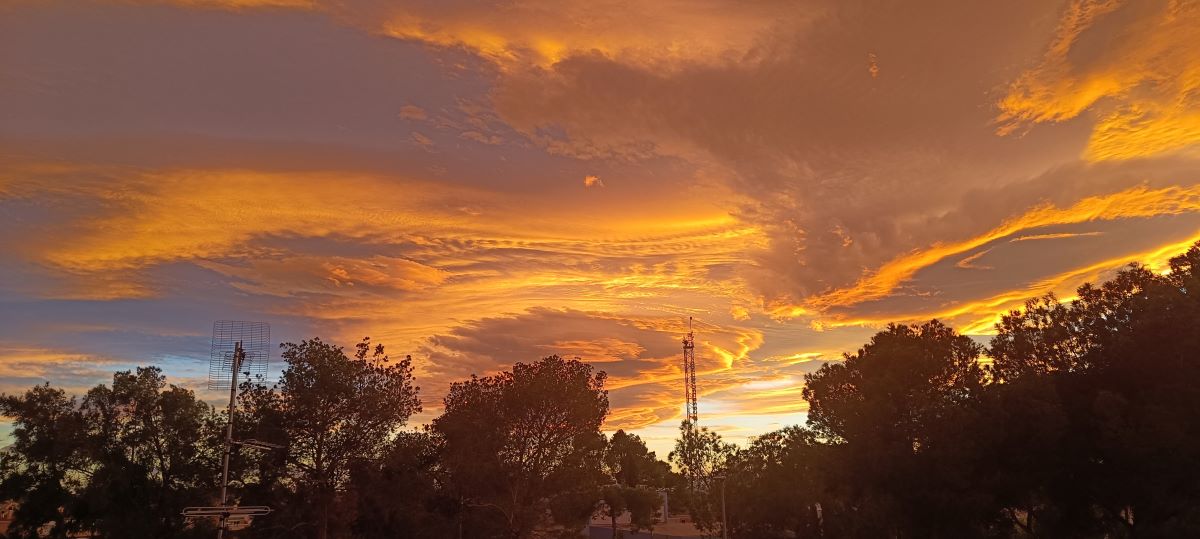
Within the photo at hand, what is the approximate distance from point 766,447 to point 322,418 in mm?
34091

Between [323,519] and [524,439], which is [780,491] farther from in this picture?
[323,519]

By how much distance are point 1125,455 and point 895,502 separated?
10413 mm

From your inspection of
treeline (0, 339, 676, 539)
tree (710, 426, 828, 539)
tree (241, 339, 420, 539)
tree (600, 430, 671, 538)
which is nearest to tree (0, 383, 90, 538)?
treeline (0, 339, 676, 539)

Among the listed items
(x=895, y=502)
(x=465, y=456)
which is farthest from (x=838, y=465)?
(x=465, y=456)

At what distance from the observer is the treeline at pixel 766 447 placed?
32.3 metres

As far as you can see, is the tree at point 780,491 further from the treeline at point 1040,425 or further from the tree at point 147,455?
the tree at point 147,455

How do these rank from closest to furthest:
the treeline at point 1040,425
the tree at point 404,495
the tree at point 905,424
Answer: the treeline at point 1040,425 < the tree at point 905,424 < the tree at point 404,495

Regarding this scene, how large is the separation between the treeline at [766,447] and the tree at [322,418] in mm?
118

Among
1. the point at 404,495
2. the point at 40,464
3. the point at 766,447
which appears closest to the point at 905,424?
the point at 766,447

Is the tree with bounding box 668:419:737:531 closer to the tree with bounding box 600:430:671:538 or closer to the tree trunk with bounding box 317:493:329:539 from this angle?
the tree with bounding box 600:430:671:538

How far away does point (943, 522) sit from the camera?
36.0m

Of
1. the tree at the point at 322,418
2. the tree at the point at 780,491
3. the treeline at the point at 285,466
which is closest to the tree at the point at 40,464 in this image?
the treeline at the point at 285,466

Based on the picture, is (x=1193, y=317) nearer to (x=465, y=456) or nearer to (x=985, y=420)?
(x=985, y=420)

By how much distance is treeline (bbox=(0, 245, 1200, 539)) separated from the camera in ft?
106
